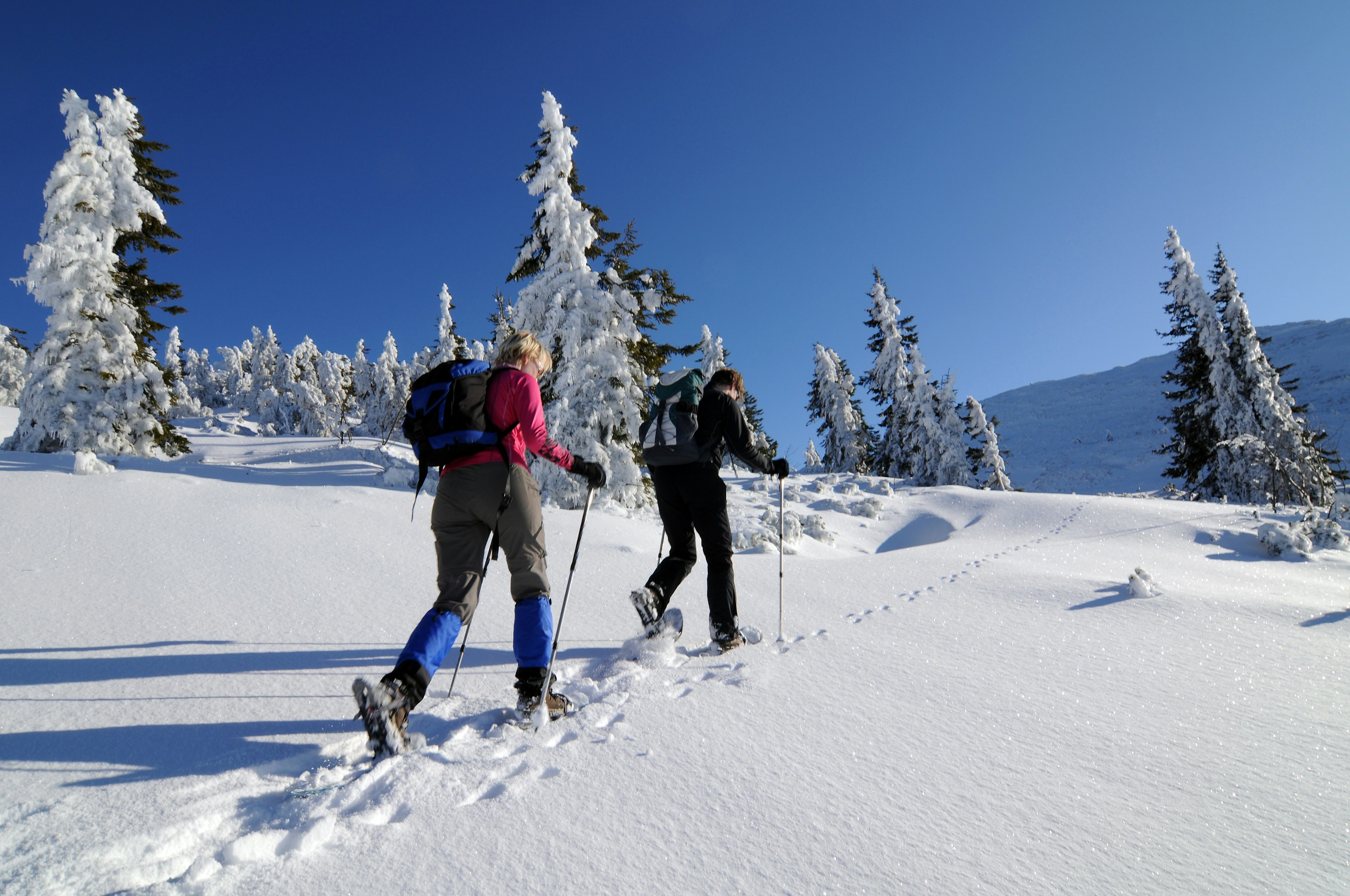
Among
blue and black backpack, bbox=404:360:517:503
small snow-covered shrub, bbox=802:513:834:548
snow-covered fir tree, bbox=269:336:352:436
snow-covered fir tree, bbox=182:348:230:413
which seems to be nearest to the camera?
blue and black backpack, bbox=404:360:517:503

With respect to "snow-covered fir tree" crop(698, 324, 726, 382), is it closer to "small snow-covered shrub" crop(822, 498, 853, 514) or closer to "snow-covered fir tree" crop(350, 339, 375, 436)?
"small snow-covered shrub" crop(822, 498, 853, 514)

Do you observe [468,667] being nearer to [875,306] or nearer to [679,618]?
[679,618]

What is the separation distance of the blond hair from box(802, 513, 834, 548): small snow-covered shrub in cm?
740

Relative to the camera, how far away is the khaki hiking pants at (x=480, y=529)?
2695mm

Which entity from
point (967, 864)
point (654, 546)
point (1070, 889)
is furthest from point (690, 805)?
point (654, 546)

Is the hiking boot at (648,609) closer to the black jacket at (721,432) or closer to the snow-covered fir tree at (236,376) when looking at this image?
the black jacket at (721,432)

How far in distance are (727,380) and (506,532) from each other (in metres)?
2.11

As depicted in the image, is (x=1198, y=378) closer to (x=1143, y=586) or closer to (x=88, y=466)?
(x=1143, y=586)

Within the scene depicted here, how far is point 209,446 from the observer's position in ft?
73.9

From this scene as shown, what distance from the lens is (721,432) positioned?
3.93 metres

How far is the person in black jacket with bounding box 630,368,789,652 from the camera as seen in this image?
12.3 feet

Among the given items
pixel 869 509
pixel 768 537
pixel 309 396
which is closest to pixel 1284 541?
pixel 768 537

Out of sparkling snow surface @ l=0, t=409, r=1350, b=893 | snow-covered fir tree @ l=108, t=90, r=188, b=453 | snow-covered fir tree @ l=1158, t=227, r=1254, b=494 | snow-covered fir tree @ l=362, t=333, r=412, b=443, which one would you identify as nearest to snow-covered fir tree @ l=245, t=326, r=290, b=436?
snow-covered fir tree @ l=362, t=333, r=412, b=443

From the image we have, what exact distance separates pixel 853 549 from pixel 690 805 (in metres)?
8.98
